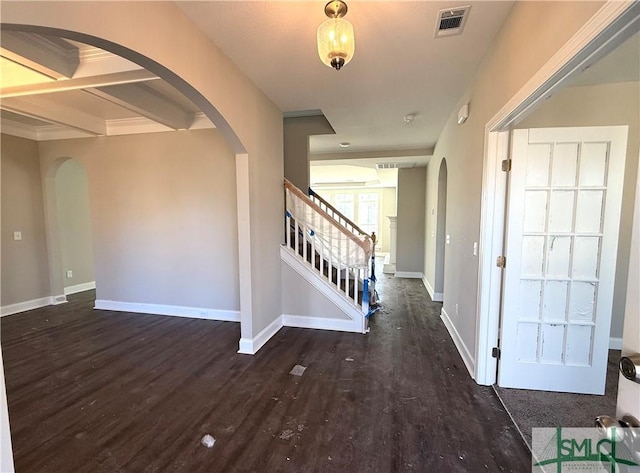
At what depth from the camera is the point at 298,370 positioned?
8.82 ft

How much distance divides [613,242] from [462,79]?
6.16 ft

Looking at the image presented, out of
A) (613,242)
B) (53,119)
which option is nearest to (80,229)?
(53,119)

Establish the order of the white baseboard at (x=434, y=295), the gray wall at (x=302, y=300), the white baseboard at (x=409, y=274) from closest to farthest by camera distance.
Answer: the gray wall at (x=302, y=300) < the white baseboard at (x=434, y=295) < the white baseboard at (x=409, y=274)

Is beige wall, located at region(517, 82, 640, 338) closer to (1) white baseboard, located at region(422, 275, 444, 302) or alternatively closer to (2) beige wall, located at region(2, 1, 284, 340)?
(1) white baseboard, located at region(422, 275, 444, 302)

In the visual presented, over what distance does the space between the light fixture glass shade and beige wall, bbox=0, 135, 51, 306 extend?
5.20 metres

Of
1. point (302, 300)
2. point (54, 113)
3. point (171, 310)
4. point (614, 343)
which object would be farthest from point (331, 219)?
point (54, 113)

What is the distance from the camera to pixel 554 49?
1.36 m

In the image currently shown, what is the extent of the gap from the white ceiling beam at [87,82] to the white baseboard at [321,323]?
2963 mm

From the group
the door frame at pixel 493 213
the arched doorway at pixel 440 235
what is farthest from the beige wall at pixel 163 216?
the arched doorway at pixel 440 235

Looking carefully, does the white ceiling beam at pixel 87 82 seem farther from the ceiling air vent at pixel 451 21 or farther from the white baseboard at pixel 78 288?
the white baseboard at pixel 78 288

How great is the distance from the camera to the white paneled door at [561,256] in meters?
2.10

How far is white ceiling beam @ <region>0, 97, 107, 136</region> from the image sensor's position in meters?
3.10

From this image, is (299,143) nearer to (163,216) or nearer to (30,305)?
(163,216)

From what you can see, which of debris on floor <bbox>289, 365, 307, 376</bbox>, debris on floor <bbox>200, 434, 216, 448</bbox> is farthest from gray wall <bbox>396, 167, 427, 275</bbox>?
debris on floor <bbox>200, 434, 216, 448</bbox>
